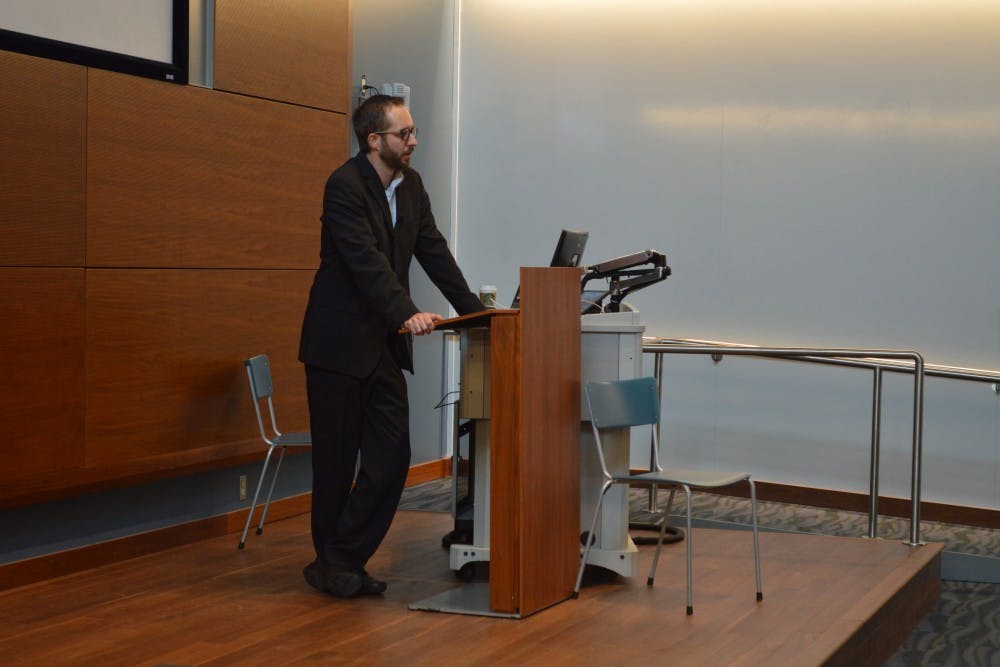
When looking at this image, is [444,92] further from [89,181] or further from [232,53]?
[89,181]

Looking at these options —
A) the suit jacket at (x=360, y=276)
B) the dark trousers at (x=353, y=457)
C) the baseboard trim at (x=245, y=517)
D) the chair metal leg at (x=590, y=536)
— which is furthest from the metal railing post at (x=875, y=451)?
the dark trousers at (x=353, y=457)

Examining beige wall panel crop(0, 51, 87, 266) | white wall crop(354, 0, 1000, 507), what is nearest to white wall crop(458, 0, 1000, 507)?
white wall crop(354, 0, 1000, 507)

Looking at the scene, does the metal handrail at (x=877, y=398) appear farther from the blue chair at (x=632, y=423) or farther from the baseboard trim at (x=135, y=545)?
the baseboard trim at (x=135, y=545)

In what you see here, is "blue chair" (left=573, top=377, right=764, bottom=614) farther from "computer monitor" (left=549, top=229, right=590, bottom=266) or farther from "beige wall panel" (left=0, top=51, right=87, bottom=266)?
"beige wall panel" (left=0, top=51, right=87, bottom=266)

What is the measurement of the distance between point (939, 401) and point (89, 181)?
13.7 feet

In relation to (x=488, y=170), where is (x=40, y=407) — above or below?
below

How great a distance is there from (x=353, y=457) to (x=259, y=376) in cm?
103

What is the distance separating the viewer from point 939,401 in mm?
6281

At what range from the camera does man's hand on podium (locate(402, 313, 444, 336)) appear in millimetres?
3830

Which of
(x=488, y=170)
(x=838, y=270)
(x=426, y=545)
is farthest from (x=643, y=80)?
(x=426, y=545)

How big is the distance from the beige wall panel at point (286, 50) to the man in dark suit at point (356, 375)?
1219mm

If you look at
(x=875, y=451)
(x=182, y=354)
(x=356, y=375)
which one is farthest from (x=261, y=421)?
(x=875, y=451)

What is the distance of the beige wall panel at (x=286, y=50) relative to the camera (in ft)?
16.9

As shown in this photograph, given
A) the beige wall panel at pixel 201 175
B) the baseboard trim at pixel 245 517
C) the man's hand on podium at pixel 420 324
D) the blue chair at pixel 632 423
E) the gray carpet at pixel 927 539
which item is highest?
the beige wall panel at pixel 201 175
